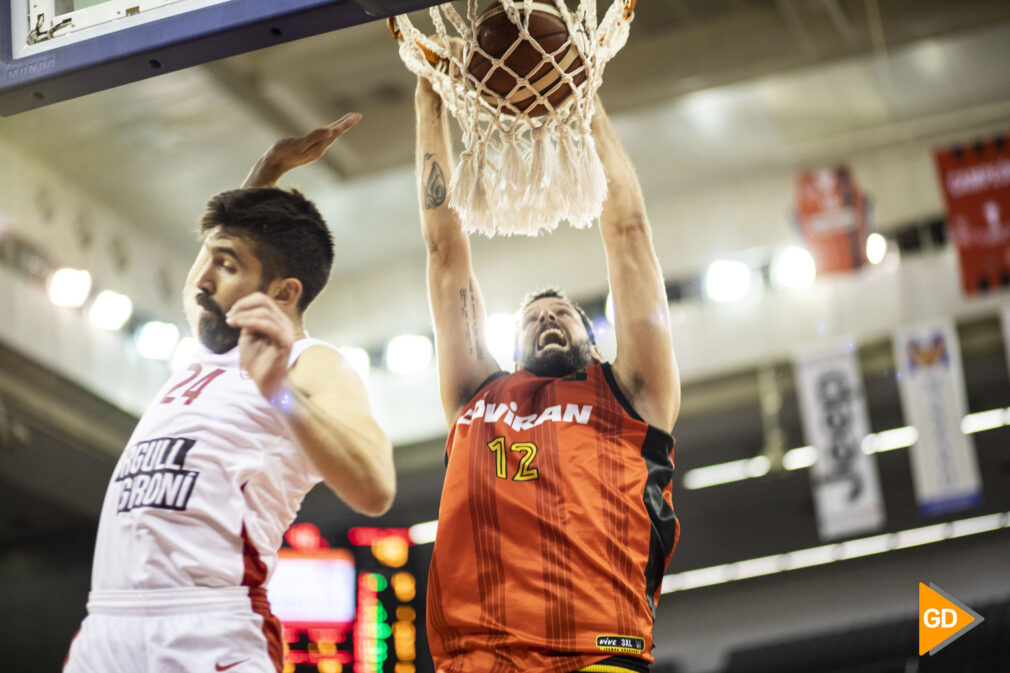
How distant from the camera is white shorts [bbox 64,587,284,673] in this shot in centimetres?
231

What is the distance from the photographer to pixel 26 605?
31.3 ft

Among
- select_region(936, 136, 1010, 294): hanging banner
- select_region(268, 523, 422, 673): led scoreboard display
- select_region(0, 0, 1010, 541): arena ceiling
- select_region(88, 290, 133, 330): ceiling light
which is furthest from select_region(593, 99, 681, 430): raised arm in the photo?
select_region(88, 290, 133, 330): ceiling light

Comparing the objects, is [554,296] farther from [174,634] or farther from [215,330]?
[174,634]

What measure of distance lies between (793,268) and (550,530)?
23.9 feet

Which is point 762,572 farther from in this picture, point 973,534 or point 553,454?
point 553,454

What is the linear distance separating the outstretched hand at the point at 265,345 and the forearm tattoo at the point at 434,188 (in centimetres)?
75

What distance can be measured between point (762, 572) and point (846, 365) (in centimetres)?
390

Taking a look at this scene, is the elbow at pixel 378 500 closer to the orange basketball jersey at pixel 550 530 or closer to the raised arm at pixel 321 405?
the raised arm at pixel 321 405

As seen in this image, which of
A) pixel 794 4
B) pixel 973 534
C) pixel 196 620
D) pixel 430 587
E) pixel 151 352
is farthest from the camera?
pixel 973 534

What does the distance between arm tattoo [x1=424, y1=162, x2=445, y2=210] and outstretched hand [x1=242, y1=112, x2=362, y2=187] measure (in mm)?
245

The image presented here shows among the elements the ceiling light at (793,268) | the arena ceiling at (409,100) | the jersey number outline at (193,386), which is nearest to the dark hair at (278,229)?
the jersey number outline at (193,386)

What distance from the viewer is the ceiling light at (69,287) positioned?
27.7 ft

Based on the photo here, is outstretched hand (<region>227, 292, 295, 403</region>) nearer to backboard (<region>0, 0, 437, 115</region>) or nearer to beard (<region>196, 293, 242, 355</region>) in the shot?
beard (<region>196, 293, 242, 355</region>)

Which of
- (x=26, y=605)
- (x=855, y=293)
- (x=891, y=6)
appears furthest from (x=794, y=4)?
(x=26, y=605)
